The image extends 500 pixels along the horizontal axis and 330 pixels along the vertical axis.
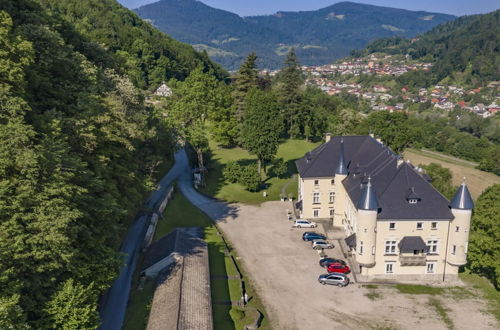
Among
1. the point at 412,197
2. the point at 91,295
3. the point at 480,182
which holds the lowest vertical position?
the point at 480,182

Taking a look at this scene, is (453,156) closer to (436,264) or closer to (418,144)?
(418,144)

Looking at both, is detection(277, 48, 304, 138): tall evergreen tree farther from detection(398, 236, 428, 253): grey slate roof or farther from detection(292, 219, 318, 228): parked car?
detection(398, 236, 428, 253): grey slate roof

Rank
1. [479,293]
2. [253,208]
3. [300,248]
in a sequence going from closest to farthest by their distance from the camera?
[479,293] < [300,248] < [253,208]

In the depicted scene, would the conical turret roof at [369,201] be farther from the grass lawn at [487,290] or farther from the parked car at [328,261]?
the grass lawn at [487,290]

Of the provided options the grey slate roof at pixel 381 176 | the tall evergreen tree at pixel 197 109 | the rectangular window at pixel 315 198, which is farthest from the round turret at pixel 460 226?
the tall evergreen tree at pixel 197 109

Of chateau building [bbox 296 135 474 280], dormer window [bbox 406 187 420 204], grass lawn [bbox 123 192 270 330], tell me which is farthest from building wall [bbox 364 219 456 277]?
grass lawn [bbox 123 192 270 330]

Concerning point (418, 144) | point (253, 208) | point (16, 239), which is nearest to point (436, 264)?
point (253, 208)

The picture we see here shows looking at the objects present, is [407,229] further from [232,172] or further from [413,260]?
[232,172]
